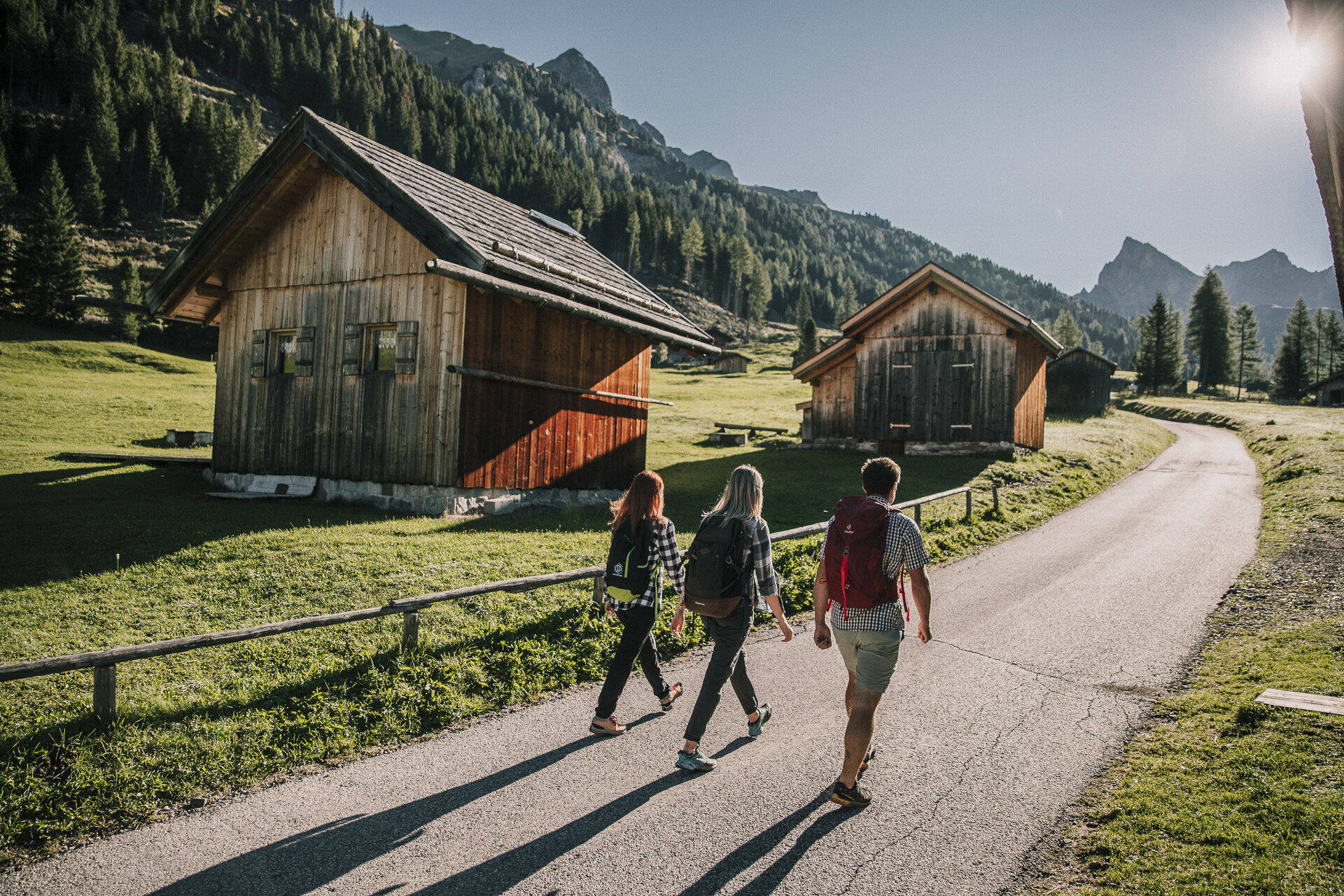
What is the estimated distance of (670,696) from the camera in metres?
6.04

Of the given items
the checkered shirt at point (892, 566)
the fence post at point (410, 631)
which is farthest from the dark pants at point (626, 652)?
→ the fence post at point (410, 631)

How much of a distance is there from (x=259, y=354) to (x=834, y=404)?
20388 millimetres

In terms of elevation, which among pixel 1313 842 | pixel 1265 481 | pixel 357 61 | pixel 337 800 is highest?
pixel 357 61

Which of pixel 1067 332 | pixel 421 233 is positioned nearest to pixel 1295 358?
pixel 1067 332

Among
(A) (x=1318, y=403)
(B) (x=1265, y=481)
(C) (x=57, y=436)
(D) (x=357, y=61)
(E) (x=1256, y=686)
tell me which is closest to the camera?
(E) (x=1256, y=686)

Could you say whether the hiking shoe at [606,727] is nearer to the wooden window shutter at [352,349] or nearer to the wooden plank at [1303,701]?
the wooden plank at [1303,701]

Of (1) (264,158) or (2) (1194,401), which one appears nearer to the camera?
(1) (264,158)

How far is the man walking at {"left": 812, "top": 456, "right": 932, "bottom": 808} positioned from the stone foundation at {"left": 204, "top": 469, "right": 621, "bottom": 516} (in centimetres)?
983

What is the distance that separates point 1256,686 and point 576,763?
6459 millimetres

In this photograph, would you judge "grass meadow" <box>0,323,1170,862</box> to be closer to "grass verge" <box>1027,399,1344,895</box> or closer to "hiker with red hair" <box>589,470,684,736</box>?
"hiker with red hair" <box>589,470,684,736</box>

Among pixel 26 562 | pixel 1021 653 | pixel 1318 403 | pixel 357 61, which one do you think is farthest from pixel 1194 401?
pixel 357 61

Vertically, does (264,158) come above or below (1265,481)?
above

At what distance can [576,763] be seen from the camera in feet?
16.7

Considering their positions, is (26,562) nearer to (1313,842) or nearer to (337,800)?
(337,800)
